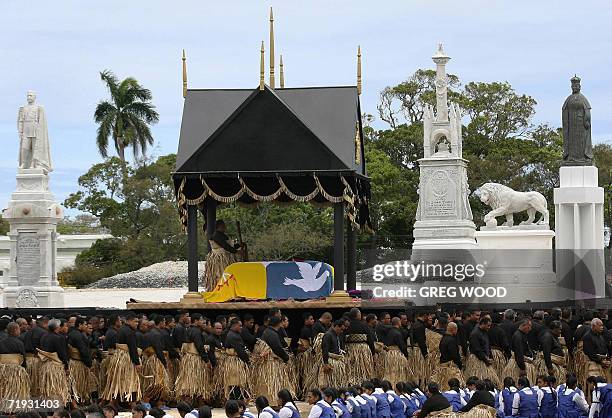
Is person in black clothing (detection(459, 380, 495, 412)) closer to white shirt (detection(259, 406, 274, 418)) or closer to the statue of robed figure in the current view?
white shirt (detection(259, 406, 274, 418))

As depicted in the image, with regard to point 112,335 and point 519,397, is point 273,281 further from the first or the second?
point 519,397

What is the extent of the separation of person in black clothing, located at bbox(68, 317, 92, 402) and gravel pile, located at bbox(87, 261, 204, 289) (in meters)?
29.9

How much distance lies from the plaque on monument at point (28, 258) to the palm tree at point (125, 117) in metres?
28.4

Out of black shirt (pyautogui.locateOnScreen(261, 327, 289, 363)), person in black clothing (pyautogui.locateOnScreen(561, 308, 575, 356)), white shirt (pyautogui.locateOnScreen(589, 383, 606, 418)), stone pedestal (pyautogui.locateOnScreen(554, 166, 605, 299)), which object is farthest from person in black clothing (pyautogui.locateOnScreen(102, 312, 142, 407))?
stone pedestal (pyautogui.locateOnScreen(554, 166, 605, 299))

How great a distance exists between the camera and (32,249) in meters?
40.7

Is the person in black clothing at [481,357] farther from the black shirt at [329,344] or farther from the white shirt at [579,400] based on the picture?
the black shirt at [329,344]

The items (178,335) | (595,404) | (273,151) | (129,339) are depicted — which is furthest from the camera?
(273,151)

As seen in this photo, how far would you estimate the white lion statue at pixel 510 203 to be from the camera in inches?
1734

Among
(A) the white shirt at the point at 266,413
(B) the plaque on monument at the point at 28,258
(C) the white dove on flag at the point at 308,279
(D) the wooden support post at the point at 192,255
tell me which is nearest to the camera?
(A) the white shirt at the point at 266,413

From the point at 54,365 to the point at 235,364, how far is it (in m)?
2.60

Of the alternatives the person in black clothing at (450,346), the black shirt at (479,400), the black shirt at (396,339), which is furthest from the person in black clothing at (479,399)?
the black shirt at (396,339)

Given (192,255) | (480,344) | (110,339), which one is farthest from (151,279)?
(480,344)

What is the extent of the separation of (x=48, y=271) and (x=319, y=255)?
13.0 metres

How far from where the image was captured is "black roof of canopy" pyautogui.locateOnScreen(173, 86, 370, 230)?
23.5 metres
